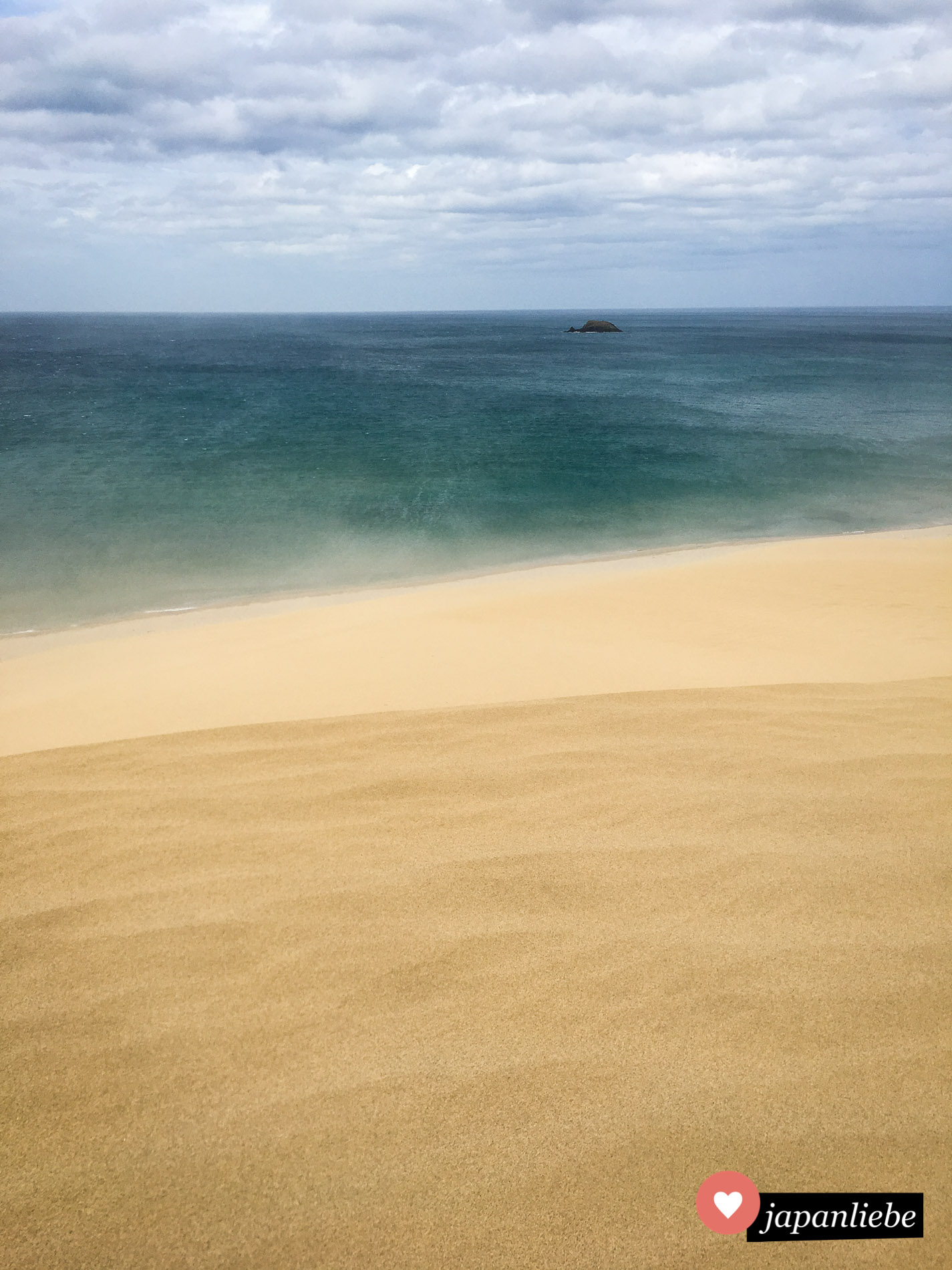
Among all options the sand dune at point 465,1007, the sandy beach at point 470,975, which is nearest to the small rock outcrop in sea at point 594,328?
the sandy beach at point 470,975

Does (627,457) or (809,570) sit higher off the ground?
(627,457)

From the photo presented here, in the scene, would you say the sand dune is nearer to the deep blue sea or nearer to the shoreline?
the shoreline

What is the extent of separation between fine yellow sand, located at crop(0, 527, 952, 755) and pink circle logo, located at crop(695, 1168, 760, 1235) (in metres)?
3.83

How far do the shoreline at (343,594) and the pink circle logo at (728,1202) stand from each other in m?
9.76

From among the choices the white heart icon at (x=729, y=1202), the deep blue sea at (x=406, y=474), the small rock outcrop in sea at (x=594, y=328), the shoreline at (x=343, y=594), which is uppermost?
the small rock outcrop in sea at (x=594, y=328)

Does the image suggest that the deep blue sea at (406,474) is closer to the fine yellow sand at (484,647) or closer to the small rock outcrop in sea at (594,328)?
the fine yellow sand at (484,647)

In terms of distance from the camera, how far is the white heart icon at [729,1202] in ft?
7.73

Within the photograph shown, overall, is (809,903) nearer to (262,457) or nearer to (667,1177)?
(667,1177)

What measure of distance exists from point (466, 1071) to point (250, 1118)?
0.69 meters

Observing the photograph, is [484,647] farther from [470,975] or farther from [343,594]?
[343,594]

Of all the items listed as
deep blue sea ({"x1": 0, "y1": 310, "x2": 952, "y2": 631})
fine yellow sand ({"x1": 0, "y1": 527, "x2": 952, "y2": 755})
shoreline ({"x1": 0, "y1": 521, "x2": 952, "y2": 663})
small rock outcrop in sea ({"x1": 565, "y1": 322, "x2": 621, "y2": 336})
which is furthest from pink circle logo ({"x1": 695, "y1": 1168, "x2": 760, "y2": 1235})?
small rock outcrop in sea ({"x1": 565, "y1": 322, "x2": 621, "y2": 336})

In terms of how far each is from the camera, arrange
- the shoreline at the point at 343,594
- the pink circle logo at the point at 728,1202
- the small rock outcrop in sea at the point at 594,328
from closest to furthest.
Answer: the pink circle logo at the point at 728,1202
the shoreline at the point at 343,594
the small rock outcrop in sea at the point at 594,328

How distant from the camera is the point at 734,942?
3275 millimetres

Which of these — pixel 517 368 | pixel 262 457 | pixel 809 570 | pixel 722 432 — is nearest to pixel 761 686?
pixel 809 570
